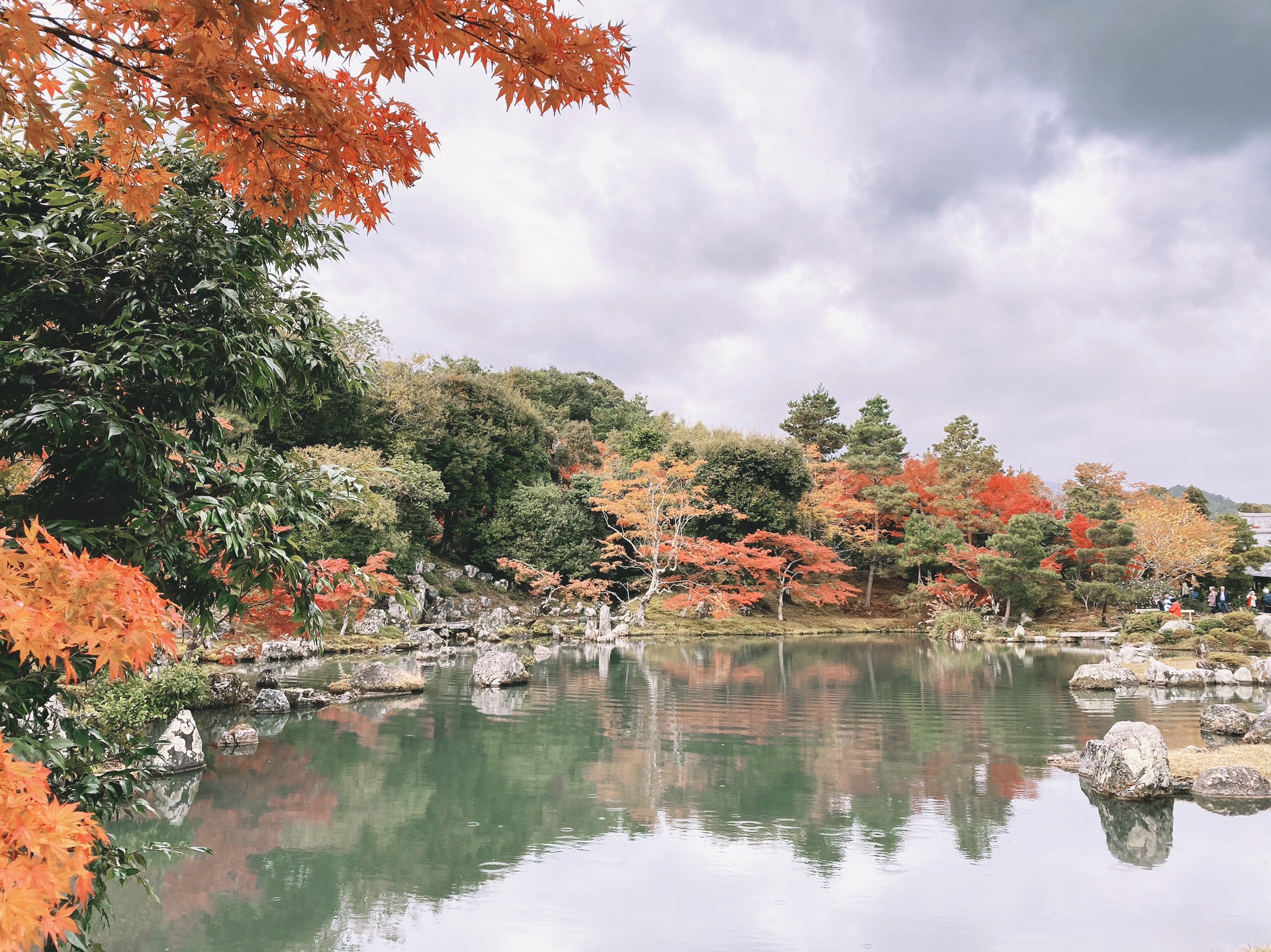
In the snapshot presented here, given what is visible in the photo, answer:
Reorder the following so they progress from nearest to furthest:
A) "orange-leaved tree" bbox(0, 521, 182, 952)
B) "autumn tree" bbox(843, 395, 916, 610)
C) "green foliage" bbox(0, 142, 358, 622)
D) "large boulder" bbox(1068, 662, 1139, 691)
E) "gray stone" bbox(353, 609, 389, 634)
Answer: "orange-leaved tree" bbox(0, 521, 182, 952) → "green foliage" bbox(0, 142, 358, 622) → "large boulder" bbox(1068, 662, 1139, 691) → "gray stone" bbox(353, 609, 389, 634) → "autumn tree" bbox(843, 395, 916, 610)

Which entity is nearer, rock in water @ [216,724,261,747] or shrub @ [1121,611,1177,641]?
rock in water @ [216,724,261,747]

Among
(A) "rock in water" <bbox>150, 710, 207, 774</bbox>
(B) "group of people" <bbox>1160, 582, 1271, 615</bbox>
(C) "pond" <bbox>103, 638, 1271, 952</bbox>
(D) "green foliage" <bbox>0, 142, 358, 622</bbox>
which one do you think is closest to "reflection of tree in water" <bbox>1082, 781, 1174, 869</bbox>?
(C) "pond" <bbox>103, 638, 1271, 952</bbox>

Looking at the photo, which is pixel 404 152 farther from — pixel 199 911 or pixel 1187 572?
pixel 1187 572

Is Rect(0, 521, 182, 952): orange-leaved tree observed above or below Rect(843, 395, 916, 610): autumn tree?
below

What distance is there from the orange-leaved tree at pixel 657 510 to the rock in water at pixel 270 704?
518 inches

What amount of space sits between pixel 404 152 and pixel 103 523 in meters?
2.02

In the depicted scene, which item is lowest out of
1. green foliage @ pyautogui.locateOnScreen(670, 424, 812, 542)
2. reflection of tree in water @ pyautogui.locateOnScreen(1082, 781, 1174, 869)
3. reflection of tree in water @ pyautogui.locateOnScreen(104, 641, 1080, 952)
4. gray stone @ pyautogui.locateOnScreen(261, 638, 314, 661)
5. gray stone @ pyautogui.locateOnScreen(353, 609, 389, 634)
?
reflection of tree in water @ pyautogui.locateOnScreen(1082, 781, 1174, 869)

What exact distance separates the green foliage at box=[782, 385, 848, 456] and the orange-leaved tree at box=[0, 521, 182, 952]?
1291 inches

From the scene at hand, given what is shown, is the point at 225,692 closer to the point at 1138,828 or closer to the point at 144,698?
the point at 144,698

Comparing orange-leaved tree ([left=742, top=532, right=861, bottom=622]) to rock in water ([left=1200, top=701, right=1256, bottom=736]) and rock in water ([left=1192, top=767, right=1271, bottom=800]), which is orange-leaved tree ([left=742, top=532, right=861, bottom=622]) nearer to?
rock in water ([left=1200, top=701, right=1256, bottom=736])

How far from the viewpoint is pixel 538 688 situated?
1277cm

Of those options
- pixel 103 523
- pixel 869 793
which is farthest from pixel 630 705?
pixel 103 523

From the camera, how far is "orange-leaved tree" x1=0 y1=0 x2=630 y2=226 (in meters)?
1.89

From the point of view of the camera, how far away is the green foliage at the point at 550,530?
25.4 meters
